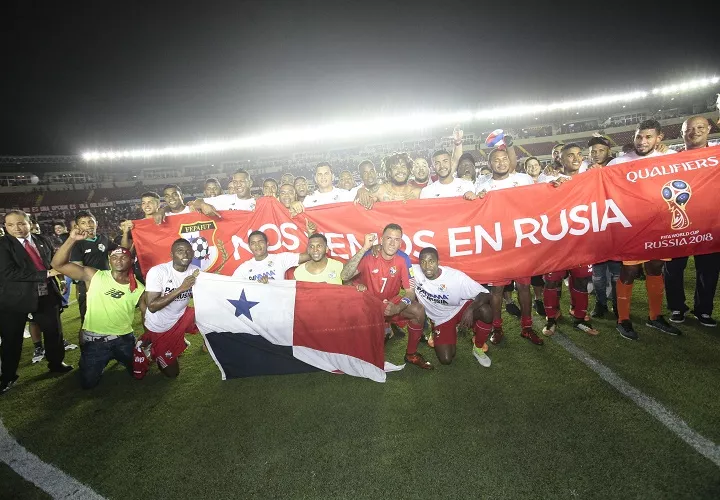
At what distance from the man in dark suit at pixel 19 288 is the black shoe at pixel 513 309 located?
6585mm

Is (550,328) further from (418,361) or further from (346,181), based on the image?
(346,181)

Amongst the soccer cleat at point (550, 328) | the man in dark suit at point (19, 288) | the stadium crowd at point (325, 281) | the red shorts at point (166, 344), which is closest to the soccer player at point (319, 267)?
the stadium crowd at point (325, 281)

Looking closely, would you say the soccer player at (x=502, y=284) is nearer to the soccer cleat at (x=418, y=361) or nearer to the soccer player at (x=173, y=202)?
the soccer cleat at (x=418, y=361)

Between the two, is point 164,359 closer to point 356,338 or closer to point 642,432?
Answer: point 356,338

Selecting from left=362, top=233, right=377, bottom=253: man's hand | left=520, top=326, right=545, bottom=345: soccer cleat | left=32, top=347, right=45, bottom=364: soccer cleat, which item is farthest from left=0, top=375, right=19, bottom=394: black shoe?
left=520, top=326, right=545, bottom=345: soccer cleat

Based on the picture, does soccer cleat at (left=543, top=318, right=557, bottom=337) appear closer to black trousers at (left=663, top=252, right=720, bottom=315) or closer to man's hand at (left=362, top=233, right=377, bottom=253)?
black trousers at (left=663, top=252, right=720, bottom=315)

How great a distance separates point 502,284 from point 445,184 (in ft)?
5.55

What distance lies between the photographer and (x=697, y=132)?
466cm

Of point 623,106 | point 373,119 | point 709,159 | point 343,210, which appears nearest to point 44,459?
point 343,210

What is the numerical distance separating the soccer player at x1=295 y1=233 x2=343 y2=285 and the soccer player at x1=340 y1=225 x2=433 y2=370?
0.44ft

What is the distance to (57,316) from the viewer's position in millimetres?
5078

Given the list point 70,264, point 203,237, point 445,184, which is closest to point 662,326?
point 445,184

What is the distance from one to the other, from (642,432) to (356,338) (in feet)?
8.76

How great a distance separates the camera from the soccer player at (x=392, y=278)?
4484 millimetres
